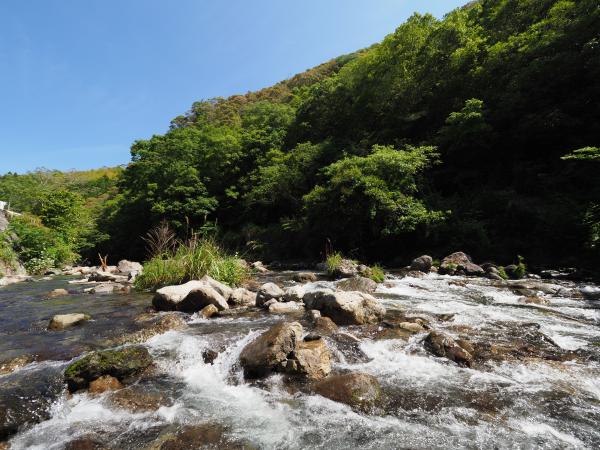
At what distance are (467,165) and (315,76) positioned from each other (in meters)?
52.6

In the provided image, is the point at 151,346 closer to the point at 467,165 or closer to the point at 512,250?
the point at 512,250

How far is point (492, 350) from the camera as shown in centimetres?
495

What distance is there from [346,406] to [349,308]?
8.89ft

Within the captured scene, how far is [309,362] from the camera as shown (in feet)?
14.4

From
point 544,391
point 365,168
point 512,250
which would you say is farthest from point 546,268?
point 544,391

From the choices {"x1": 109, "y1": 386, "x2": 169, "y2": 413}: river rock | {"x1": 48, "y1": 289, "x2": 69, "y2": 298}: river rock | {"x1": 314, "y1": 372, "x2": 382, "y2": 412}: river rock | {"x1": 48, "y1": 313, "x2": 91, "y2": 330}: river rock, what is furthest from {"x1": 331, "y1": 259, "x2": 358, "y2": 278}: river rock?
{"x1": 48, "y1": 289, "x2": 69, "y2": 298}: river rock

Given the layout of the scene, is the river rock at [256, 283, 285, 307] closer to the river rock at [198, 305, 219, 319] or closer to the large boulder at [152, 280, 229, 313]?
the large boulder at [152, 280, 229, 313]

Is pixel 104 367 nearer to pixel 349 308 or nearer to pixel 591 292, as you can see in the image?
pixel 349 308

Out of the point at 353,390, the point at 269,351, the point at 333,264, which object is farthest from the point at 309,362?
the point at 333,264

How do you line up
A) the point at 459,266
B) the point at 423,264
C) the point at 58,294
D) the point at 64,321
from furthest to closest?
1. the point at 423,264
2. the point at 459,266
3. the point at 58,294
4. the point at 64,321

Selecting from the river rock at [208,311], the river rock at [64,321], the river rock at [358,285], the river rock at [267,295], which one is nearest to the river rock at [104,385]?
the river rock at [208,311]

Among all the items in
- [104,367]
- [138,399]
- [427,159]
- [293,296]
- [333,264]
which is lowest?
[333,264]

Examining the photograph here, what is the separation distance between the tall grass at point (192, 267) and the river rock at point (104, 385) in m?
5.42

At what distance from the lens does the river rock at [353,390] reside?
146 inches
